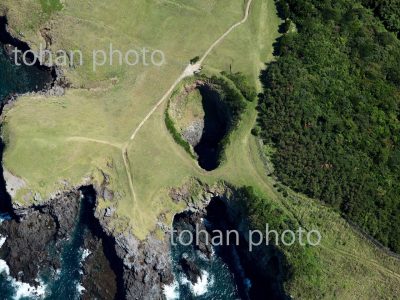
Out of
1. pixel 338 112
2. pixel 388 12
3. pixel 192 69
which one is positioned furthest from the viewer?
pixel 388 12

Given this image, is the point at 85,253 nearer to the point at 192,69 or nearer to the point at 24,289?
the point at 24,289

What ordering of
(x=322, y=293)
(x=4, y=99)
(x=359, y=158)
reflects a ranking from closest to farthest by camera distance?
(x=322, y=293)
(x=359, y=158)
(x=4, y=99)

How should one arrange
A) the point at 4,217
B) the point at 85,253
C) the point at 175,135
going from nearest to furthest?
1. the point at 85,253
2. the point at 4,217
3. the point at 175,135

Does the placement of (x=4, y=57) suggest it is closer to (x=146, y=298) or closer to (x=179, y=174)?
(x=179, y=174)

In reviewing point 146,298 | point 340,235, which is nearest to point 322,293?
point 340,235

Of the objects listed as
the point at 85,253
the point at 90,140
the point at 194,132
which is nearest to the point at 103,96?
the point at 90,140

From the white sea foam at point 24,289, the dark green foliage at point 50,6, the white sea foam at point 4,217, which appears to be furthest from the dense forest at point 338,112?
the white sea foam at point 4,217

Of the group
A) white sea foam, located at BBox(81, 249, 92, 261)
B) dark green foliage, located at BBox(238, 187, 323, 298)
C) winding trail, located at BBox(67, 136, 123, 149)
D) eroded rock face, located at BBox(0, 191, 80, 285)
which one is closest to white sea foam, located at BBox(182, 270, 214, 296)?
dark green foliage, located at BBox(238, 187, 323, 298)

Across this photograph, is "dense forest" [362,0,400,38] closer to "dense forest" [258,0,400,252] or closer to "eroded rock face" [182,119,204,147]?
"dense forest" [258,0,400,252]
